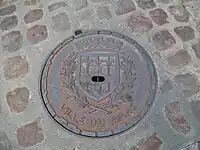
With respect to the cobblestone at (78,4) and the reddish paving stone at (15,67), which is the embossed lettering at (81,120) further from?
the cobblestone at (78,4)

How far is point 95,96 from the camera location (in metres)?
2.56

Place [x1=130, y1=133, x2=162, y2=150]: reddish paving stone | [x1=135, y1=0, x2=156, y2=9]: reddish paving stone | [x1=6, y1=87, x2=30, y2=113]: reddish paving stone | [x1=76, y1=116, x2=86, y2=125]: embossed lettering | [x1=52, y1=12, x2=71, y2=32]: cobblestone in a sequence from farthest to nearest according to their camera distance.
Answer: [x1=135, y1=0, x2=156, y2=9]: reddish paving stone < [x1=52, y1=12, x2=71, y2=32]: cobblestone < [x1=6, y1=87, x2=30, y2=113]: reddish paving stone < [x1=76, y1=116, x2=86, y2=125]: embossed lettering < [x1=130, y1=133, x2=162, y2=150]: reddish paving stone

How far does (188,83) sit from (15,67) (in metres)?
1.32

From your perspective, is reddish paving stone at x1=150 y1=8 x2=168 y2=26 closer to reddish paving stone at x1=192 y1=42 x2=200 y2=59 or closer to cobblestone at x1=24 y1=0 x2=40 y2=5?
reddish paving stone at x1=192 y1=42 x2=200 y2=59

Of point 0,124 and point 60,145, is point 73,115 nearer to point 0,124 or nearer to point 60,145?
point 60,145

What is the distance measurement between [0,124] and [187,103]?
52.7 inches

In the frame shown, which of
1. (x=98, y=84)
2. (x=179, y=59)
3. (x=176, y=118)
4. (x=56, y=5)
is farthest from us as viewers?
(x=56, y=5)

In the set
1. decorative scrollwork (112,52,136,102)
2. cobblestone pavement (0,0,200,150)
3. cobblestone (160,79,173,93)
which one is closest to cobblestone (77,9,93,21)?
cobblestone pavement (0,0,200,150)

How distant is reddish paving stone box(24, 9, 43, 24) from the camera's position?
119 inches

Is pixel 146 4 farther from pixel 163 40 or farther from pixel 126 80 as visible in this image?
pixel 126 80

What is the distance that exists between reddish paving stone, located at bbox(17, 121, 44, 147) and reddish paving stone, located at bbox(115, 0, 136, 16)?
120 centimetres

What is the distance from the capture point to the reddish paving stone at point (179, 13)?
3.00 metres

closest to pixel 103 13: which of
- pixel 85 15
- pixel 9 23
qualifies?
pixel 85 15

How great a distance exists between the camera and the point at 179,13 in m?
3.04
